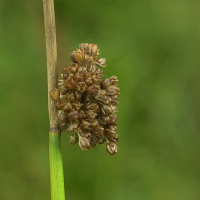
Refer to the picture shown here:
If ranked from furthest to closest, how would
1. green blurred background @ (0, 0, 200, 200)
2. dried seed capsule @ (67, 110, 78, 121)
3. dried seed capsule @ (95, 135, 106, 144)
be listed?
green blurred background @ (0, 0, 200, 200), dried seed capsule @ (95, 135, 106, 144), dried seed capsule @ (67, 110, 78, 121)

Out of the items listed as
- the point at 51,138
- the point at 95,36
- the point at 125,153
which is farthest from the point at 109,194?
the point at 51,138

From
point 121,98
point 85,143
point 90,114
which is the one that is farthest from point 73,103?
point 121,98

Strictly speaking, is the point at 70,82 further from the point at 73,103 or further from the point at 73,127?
the point at 73,127

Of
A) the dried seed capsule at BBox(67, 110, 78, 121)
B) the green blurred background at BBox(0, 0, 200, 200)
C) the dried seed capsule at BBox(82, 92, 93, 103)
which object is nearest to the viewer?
the dried seed capsule at BBox(67, 110, 78, 121)

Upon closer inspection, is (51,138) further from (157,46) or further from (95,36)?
(157,46)

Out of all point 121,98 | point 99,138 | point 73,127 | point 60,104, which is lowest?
point 121,98

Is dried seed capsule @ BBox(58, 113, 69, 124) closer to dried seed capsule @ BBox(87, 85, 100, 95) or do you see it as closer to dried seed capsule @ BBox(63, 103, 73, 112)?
dried seed capsule @ BBox(63, 103, 73, 112)

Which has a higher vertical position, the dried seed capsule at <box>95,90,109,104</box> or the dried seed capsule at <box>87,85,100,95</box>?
the dried seed capsule at <box>87,85,100,95</box>

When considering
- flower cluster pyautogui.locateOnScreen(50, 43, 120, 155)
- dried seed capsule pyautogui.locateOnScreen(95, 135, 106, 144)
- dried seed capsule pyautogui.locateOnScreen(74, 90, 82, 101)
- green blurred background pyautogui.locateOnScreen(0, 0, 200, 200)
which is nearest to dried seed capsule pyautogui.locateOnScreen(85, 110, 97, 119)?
flower cluster pyautogui.locateOnScreen(50, 43, 120, 155)
